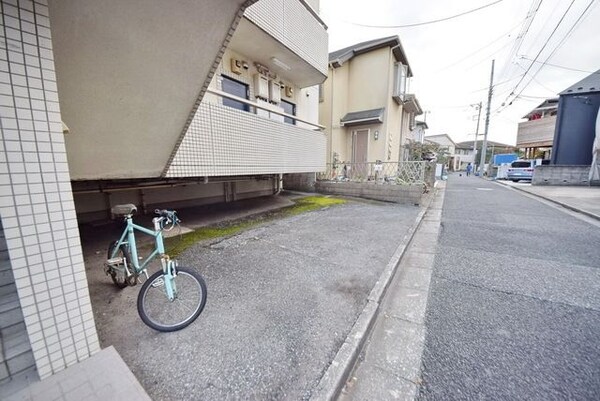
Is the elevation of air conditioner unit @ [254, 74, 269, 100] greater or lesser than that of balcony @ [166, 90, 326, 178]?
greater

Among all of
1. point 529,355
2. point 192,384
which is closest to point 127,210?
point 192,384

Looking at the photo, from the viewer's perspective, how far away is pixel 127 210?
8.11 ft

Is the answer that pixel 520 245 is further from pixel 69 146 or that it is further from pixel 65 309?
pixel 69 146

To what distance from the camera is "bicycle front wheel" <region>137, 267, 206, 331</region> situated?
6.95 ft

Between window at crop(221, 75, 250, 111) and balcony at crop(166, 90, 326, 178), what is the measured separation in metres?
0.87

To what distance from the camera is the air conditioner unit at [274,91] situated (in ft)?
25.0

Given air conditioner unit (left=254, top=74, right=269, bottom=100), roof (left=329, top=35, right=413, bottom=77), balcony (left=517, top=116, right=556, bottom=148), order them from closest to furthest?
air conditioner unit (left=254, top=74, right=269, bottom=100) < roof (left=329, top=35, right=413, bottom=77) < balcony (left=517, top=116, right=556, bottom=148)

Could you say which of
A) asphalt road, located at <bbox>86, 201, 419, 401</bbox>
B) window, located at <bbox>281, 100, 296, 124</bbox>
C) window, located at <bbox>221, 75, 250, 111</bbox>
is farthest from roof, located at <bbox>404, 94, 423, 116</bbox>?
asphalt road, located at <bbox>86, 201, 419, 401</bbox>

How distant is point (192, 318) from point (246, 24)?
5.95 m

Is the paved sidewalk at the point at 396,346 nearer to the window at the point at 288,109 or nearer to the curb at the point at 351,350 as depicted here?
the curb at the point at 351,350

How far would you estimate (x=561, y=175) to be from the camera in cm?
1473

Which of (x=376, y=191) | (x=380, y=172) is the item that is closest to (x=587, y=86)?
(x=380, y=172)

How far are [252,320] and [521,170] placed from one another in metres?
26.1

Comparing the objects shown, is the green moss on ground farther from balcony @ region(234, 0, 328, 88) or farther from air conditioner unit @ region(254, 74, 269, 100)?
balcony @ region(234, 0, 328, 88)
